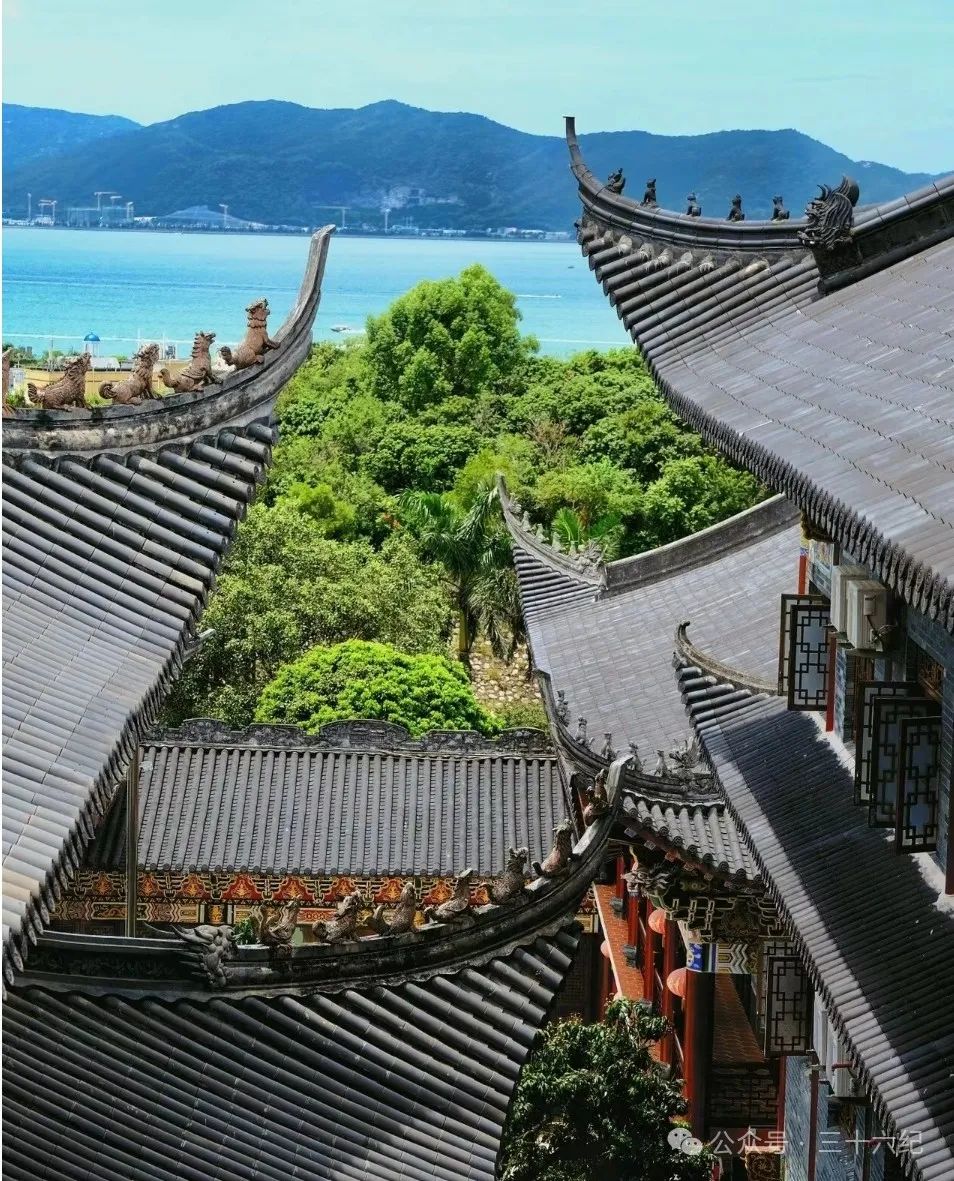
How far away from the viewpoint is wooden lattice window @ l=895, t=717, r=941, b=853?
8711 mm

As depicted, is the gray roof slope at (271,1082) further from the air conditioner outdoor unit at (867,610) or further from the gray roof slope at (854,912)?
the air conditioner outdoor unit at (867,610)

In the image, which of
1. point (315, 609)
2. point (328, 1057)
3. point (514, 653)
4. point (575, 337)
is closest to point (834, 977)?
point (328, 1057)

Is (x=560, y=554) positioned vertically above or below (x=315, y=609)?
above

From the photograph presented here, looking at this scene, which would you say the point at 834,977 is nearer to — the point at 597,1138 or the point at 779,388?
the point at 779,388

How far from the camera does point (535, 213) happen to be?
7372 inches

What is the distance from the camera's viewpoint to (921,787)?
345 inches

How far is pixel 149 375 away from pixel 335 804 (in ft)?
46.3

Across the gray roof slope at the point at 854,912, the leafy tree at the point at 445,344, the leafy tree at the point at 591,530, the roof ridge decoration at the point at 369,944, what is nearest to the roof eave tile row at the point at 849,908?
the gray roof slope at the point at 854,912

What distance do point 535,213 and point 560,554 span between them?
551ft

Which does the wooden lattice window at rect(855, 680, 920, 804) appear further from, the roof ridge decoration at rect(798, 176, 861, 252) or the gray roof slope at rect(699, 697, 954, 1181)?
the roof ridge decoration at rect(798, 176, 861, 252)

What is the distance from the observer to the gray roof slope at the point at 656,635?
690 inches

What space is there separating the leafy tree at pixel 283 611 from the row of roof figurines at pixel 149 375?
61.9 feet

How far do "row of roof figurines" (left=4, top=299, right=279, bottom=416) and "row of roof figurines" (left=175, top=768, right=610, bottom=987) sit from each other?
7.96ft

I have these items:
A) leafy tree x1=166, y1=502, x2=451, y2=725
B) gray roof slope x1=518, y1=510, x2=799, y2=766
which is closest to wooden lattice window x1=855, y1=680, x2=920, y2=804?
gray roof slope x1=518, y1=510, x2=799, y2=766
